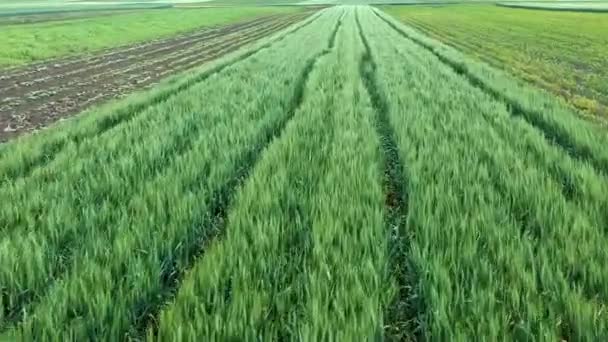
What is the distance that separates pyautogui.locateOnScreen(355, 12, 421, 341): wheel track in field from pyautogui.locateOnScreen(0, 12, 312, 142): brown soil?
261 inches

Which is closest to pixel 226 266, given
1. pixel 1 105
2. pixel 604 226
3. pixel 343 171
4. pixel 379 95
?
pixel 343 171

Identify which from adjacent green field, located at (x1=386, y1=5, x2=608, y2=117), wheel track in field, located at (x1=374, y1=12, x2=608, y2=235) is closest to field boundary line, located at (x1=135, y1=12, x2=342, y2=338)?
wheel track in field, located at (x1=374, y1=12, x2=608, y2=235)

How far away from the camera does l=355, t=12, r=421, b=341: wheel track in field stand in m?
2.83

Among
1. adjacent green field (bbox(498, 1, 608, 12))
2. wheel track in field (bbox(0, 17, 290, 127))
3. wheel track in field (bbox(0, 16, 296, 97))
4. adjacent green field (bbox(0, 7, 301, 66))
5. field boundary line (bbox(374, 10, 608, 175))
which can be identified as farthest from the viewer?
adjacent green field (bbox(498, 1, 608, 12))

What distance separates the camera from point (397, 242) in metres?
3.80

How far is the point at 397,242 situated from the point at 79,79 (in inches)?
564

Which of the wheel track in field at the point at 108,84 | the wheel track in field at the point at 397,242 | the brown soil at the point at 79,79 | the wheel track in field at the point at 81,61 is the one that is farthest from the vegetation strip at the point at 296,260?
the wheel track in field at the point at 81,61

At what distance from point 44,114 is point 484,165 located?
29.9 ft

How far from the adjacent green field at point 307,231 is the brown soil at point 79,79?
3421 mm

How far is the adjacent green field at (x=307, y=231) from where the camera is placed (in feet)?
8.49

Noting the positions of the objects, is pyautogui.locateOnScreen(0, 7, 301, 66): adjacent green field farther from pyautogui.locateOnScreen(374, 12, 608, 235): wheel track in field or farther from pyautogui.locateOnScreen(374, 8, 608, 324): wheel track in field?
pyautogui.locateOnScreen(374, 8, 608, 324): wheel track in field

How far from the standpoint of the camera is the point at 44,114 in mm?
10750

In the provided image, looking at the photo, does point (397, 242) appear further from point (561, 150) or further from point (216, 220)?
point (561, 150)

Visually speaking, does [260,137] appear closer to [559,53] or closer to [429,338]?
[429,338]
